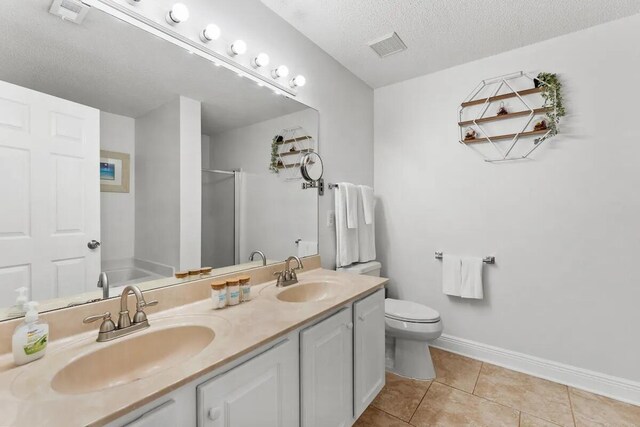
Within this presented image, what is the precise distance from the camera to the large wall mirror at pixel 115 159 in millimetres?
925

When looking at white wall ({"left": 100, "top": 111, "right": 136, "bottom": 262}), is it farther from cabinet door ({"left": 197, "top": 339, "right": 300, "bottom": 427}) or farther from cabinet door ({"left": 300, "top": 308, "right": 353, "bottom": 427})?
cabinet door ({"left": 300, "top": 308, "right": 353, "bottom": 427})

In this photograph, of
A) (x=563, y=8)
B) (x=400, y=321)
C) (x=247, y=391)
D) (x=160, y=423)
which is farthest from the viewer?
(x=400, y=321)

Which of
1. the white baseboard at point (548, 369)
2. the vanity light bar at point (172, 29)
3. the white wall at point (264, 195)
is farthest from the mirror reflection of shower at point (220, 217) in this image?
the white baseboard at point (548, 369)

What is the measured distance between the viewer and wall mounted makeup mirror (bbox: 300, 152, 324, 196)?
2006 mm

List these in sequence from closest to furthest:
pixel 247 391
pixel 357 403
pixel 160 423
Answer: pixel 160 423
pixel 247 391
pixel 357 403

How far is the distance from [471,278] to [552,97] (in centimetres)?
140

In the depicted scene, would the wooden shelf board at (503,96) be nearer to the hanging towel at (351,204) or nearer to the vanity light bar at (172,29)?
the hanging towel at (351,204)

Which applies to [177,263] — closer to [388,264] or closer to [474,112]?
[388,264]

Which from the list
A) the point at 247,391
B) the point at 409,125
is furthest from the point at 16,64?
the point at 409,125

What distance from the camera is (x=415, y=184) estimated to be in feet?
8.59

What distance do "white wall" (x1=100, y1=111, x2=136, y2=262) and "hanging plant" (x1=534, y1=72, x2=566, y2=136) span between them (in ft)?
8.22

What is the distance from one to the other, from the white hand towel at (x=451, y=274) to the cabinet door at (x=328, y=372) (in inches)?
50.7

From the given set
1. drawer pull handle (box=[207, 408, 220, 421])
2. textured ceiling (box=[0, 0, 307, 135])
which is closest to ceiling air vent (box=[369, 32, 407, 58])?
textured ceiling (box=[0, 0, 307, 135])

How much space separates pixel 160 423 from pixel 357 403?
1.08 metres
